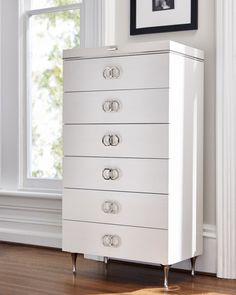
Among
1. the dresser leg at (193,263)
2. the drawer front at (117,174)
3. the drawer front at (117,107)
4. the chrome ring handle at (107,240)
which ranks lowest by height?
the dresser leg at (193,263)

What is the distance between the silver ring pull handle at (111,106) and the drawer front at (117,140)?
0.08 metres

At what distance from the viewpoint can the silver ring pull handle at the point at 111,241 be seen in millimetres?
2955

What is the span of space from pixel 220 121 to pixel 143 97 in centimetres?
48

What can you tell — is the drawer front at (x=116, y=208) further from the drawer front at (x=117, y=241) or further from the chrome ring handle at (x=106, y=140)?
the chrome ring handle at (x=106, y=140)

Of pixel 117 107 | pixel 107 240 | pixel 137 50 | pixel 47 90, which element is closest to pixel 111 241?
pixel 107 240

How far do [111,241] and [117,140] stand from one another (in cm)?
49

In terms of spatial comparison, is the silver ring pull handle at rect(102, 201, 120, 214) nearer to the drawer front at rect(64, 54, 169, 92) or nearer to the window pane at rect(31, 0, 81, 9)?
the drawer front at rect(64, 54, 169, 92)

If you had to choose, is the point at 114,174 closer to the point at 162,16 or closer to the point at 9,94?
the point at 162,16

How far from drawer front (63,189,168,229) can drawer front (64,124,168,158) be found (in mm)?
194

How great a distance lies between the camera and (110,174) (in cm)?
298

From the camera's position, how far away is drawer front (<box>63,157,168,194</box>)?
2.85 m

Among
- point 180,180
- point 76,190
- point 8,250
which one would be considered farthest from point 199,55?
point 8,250

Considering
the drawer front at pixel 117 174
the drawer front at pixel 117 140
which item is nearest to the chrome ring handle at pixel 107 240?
the drawer front at pixel 117 174

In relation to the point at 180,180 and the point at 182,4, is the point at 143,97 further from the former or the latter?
the point at 182,4
